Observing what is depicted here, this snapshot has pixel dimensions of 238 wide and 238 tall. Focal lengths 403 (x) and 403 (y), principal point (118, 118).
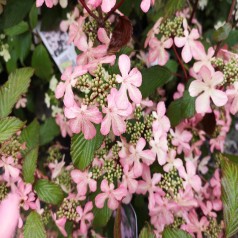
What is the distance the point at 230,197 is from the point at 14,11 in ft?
2.96

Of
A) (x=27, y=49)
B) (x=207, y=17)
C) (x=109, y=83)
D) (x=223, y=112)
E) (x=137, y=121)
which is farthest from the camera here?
(x=207, y=17)

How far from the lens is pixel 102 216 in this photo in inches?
38.9

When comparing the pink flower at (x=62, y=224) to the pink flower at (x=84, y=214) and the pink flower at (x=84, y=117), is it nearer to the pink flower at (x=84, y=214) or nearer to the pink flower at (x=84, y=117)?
the pink flower at (x=84, y=214)

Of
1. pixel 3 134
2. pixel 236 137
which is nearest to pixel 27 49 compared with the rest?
pixel 3 134

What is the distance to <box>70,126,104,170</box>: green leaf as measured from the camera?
84 centimetres

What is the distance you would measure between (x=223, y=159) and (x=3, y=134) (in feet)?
1.51

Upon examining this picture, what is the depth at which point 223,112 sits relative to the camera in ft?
4.00

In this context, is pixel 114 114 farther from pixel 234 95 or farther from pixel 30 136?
pixel 30 136

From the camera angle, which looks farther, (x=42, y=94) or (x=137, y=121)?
Result: (x=42, y=94)

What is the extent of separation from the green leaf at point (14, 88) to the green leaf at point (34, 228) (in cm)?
26

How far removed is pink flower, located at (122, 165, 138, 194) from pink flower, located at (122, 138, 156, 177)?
0.01m

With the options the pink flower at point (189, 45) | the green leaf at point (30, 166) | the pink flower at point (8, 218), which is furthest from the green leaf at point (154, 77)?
the pink flower at point (8, 218)

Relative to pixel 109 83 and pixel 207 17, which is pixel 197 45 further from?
pixel 207 17

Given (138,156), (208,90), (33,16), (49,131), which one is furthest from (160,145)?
(33,16)
